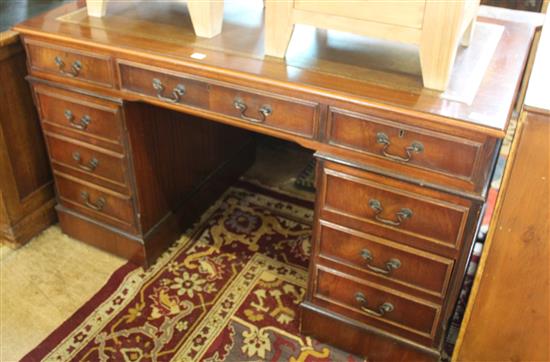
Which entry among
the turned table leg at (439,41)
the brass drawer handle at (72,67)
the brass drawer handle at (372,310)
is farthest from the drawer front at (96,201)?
the turned table leg at (439,41)

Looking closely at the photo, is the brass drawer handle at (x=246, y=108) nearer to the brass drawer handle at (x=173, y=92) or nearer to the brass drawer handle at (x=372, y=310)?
the brass drawer handle at (x=173, y=92)

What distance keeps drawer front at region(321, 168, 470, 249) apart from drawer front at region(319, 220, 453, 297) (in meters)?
0.04

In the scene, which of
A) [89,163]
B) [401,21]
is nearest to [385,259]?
[401,21]

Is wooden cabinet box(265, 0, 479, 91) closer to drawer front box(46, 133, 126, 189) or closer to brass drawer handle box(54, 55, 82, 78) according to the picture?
brass drawer handle box(54, 55, 82, 78)

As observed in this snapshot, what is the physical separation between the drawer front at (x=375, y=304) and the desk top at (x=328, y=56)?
0.54 metres

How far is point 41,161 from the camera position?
207cm

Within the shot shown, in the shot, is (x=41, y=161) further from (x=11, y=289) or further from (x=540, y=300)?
(x=540, y=300)

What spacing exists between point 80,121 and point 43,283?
604mm

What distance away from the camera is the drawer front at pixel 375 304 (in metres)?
1.50

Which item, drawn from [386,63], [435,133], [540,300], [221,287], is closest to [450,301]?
[540,300]

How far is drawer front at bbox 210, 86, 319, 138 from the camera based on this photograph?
137cm

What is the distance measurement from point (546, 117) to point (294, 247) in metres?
1.18

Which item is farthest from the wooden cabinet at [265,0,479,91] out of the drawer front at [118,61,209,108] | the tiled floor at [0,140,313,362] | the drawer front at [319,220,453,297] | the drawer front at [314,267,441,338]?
the tiled floor at [0,140,313,362]

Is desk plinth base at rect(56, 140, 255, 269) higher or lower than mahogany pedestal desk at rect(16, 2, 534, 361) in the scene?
lower
